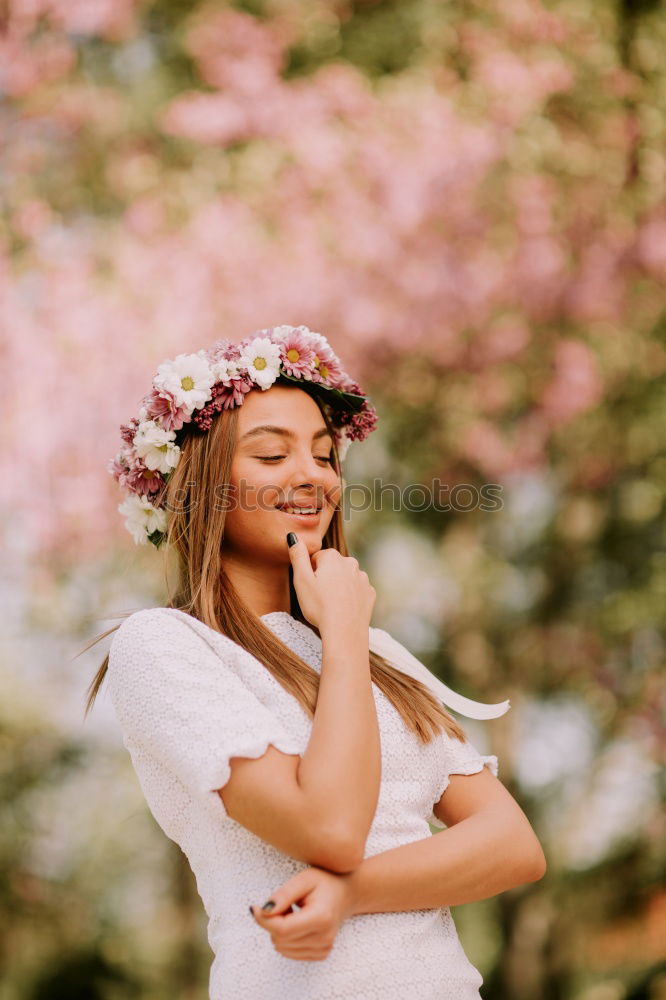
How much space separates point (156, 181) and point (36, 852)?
3.05 metres

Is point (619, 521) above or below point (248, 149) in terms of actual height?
below

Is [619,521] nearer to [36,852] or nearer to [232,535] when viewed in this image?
[36,852]

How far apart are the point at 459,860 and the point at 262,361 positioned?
93cm

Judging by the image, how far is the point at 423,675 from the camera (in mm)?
1951

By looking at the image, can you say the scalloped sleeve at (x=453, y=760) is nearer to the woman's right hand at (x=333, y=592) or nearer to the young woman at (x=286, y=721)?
the young woman at (x=286, y=721)

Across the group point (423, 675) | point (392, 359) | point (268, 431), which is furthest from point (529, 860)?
point (392, 359)

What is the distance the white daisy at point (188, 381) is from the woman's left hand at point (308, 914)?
0.88 meters

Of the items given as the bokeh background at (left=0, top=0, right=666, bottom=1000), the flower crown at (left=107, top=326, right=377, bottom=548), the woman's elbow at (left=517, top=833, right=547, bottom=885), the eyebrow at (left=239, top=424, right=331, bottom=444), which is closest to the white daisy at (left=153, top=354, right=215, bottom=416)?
the flower crown at (left=107, top=326, right=377, bottom=548)

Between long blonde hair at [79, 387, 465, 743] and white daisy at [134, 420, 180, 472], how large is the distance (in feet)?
0.06

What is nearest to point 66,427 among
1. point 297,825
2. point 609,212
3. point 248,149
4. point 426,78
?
point 248,149

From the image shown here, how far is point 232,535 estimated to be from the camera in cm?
185

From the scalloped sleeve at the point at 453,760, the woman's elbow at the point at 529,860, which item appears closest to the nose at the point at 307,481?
the scalloped sleeve at the point at 453,760

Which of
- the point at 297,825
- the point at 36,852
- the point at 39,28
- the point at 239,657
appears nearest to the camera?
the point at 297,825

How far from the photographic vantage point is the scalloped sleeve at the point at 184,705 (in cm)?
138
